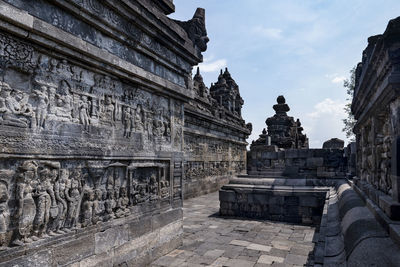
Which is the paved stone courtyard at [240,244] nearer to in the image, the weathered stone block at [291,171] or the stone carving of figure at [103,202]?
the stone carving of figure at [103,202]

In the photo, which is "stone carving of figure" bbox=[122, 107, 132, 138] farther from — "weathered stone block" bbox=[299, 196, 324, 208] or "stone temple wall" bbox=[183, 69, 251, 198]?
"stone temple wall" bbox=[183, 69, 251, 198]

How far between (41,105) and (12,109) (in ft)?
0.89

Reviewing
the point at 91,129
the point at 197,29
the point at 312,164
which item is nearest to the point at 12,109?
the point at 91,129

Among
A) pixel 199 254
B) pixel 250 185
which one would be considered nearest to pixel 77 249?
pixel 199 254

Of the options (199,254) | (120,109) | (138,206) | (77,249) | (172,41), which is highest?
(172,41)

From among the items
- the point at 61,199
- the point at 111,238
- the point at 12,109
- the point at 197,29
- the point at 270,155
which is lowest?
the point at 111,238

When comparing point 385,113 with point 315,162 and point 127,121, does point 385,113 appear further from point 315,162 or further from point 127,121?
point 315,162

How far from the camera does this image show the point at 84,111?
3.04 metres

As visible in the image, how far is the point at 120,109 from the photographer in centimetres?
353

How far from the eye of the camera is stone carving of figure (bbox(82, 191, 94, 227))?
9.93 feet

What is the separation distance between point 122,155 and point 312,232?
164 inches

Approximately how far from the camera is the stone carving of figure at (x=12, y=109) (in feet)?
7.57

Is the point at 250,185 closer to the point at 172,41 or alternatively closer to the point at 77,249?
the point at 172,41

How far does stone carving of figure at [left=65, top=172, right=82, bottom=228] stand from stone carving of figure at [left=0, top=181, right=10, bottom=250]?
573mm
